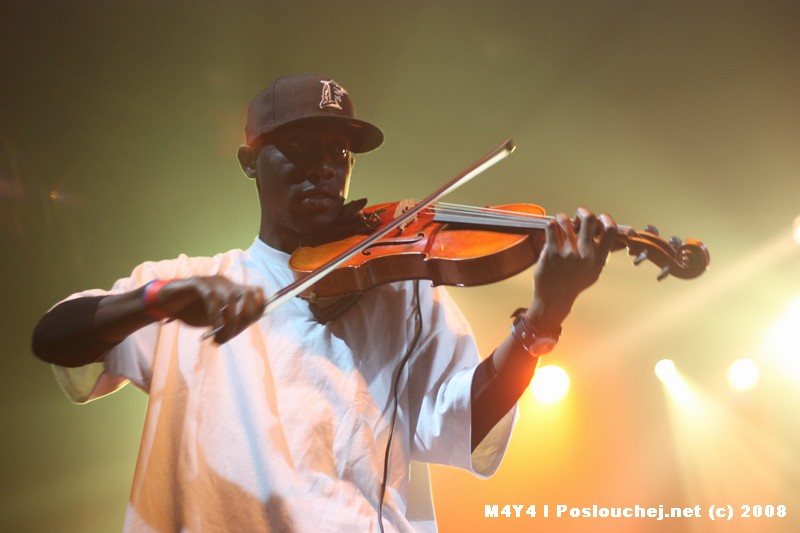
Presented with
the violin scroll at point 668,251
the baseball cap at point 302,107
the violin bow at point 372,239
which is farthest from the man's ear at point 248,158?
the violin scroll at point 668,251

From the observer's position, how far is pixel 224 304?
1.03m

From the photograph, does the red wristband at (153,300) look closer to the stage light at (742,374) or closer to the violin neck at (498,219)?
the violin neck at (498,219)

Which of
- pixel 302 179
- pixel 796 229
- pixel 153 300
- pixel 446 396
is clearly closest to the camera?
pixel 153 300

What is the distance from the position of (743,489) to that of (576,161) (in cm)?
170

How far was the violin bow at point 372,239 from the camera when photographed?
3.69ft

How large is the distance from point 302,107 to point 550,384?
7.06 feet

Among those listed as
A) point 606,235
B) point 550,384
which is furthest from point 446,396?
point 550,384

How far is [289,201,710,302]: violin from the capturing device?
1.26m

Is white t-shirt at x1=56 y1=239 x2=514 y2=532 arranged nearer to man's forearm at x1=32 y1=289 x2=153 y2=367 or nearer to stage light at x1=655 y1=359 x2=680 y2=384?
man's forearm at x1=32 y1=289 x2=153 y2=367

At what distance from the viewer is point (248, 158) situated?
1654mm

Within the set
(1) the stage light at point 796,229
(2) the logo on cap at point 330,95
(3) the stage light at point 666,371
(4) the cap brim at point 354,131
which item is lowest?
(3) the stage light at point 666,371

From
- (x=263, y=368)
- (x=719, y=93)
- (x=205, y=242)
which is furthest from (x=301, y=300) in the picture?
(x=719, y=93)

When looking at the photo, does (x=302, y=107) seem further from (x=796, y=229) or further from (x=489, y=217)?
(x=796, y=229)

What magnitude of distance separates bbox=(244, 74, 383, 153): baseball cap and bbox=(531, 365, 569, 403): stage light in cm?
195
